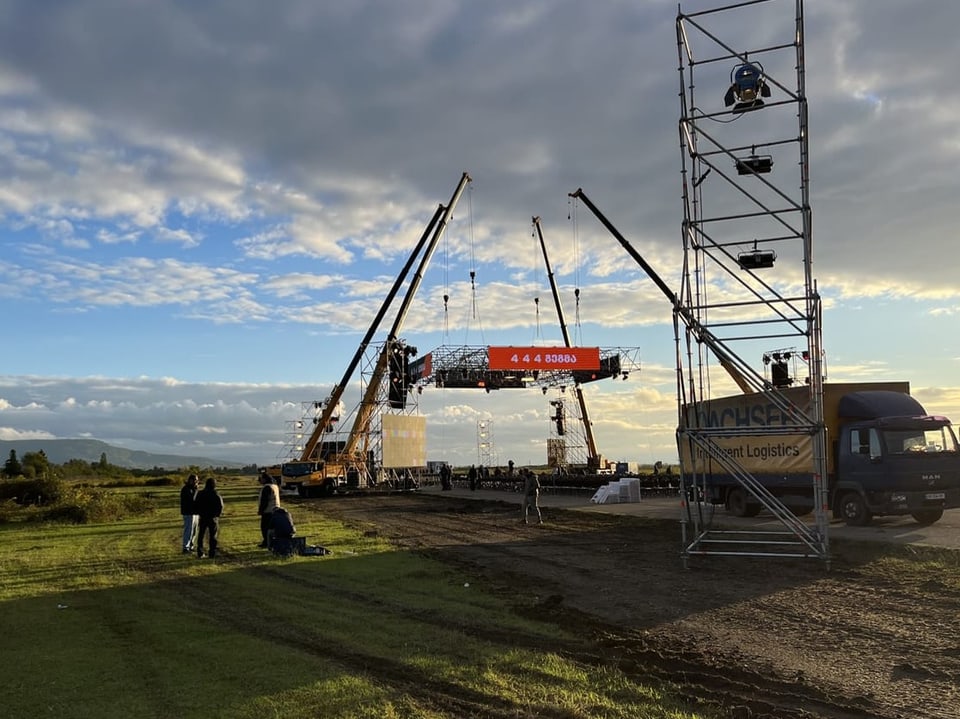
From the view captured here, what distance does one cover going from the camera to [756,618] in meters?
8.90

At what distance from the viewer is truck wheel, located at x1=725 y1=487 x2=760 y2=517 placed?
21.2m

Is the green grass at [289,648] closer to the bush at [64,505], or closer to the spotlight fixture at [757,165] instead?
the spotlight fixture at [757,165]

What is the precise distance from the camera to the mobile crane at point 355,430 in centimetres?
4512

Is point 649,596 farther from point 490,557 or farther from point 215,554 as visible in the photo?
point 215,554

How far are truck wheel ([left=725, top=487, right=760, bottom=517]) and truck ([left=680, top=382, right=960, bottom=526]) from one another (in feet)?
0.12

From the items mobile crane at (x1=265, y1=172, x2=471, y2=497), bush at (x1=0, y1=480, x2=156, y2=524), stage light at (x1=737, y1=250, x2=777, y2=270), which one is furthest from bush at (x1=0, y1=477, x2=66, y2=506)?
stage light at (x1=737, y1=250, x2=777, y2=270)

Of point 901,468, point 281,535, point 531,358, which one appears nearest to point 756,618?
point 281,535

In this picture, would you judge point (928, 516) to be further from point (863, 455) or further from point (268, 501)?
point (268, 501)

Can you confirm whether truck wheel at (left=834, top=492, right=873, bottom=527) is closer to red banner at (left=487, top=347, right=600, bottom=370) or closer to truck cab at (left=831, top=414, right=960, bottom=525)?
truck cab at (left=831, top=414, right=960, bottom=525)

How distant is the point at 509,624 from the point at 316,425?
150 ft

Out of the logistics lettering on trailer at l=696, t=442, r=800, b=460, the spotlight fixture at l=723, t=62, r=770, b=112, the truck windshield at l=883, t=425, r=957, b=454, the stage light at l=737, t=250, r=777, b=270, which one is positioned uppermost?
the spotlight fixture at l=723, t=62, r=770, b=112

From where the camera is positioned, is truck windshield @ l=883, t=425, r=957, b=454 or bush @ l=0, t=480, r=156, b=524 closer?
truck windshield @ l=883, t=425, r=957, b=454

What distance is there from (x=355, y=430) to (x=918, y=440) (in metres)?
38.2

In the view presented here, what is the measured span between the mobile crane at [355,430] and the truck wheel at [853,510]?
106 ft
